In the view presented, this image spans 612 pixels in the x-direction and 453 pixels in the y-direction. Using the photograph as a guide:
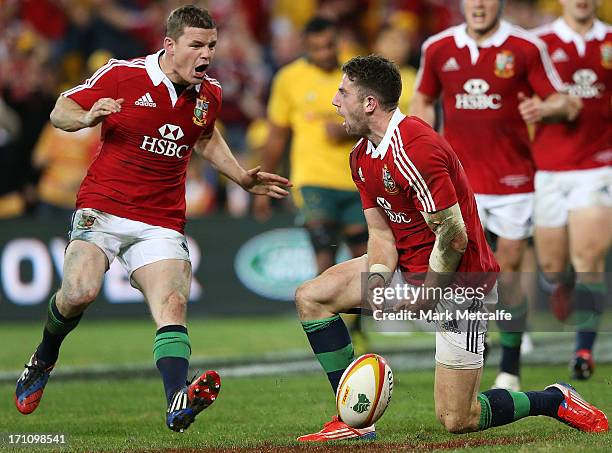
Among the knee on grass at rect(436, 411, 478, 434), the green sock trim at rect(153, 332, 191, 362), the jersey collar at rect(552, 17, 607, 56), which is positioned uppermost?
the jersey collar at rect(552, 17, 607, 56)

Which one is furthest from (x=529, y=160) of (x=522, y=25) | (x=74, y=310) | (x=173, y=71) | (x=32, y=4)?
(x=32, y=4)

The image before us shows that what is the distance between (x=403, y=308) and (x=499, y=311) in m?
2.55

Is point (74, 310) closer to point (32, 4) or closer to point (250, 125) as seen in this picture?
point (250, 125)

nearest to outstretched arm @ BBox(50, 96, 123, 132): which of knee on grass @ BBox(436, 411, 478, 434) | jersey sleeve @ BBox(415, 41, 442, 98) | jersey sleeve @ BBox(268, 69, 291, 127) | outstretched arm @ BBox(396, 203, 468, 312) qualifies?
outstretched arm @ BBox(396, 203, 468, 312)

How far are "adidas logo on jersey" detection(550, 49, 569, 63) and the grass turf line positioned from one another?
246cm

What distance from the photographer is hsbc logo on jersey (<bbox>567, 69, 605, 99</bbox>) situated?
9750mm

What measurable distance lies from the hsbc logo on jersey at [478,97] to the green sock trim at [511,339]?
1.61 m

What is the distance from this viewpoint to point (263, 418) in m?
7.63

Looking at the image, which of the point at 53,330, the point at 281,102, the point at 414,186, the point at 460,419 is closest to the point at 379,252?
the point at 414,186

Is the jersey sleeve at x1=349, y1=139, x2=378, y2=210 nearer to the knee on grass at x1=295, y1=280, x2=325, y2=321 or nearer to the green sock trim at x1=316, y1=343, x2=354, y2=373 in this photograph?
the knee on grass at x1=295, y1=280, x2=325, y2=321

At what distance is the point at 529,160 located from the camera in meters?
8.91

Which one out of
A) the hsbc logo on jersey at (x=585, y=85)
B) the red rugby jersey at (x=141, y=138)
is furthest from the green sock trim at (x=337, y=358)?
the hsbc logo on jersey at (x=585, y=85)

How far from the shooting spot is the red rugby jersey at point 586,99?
973 cm

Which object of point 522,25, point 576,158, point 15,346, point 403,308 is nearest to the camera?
point 403,308
